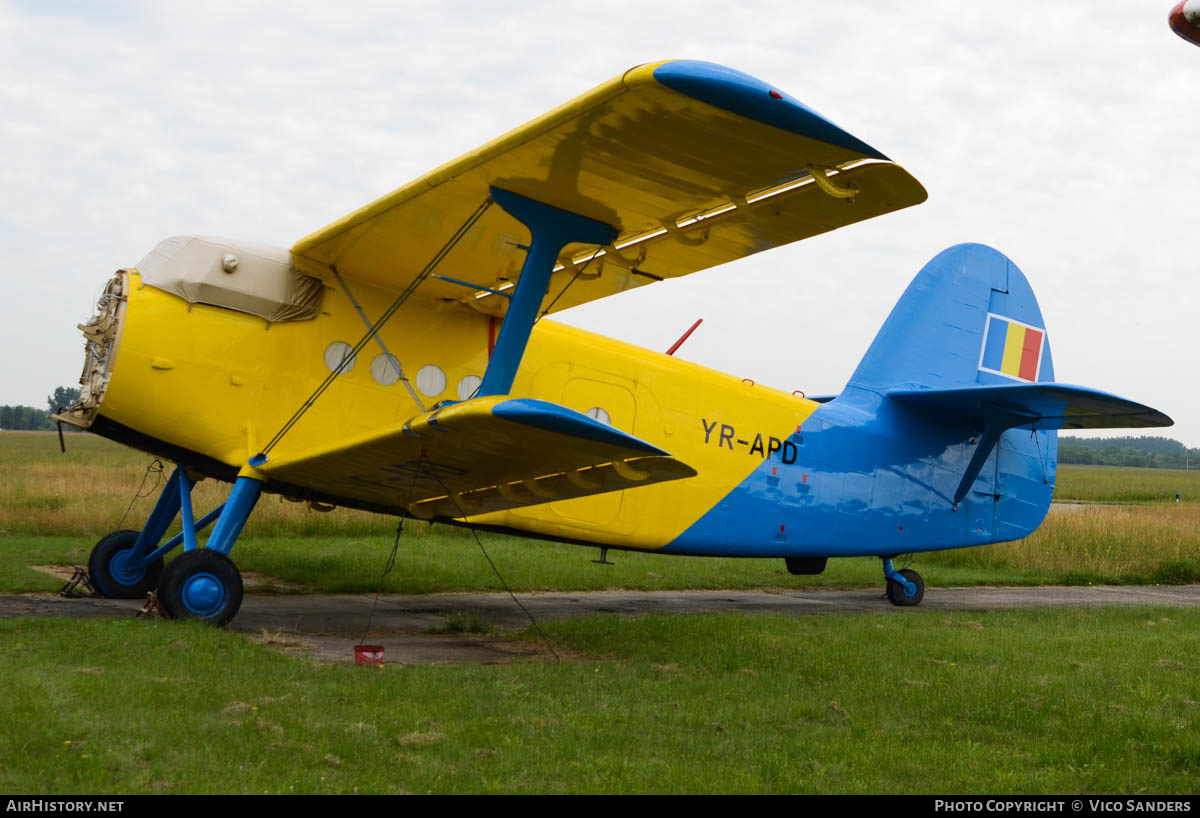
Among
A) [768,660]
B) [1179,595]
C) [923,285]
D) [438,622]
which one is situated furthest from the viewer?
[1179,595]

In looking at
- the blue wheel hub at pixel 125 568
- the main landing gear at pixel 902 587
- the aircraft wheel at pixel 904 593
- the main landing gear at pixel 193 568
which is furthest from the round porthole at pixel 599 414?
the aircraft wheel at pixel 904 593

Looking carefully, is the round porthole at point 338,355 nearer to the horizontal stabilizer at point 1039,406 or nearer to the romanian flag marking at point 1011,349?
the horizontal stabilizer at point 1039,406

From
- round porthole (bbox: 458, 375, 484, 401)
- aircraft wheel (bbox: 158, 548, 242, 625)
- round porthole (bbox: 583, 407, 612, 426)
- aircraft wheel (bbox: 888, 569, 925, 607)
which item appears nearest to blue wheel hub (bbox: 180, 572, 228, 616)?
aircraft wheel (bbox: 158, 548, 242, 625)

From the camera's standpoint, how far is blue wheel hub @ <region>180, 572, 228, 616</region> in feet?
22.8

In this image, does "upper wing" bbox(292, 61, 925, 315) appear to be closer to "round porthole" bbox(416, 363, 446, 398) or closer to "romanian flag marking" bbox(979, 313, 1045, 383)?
"round porthole" bbox(416, 363, 446, 398)

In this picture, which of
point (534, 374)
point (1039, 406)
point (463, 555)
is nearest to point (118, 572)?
point (534, 374)

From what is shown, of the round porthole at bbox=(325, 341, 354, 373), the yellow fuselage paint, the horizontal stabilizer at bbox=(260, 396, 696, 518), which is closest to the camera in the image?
the horizontal stabilizer at bbox=(260, 396, 696, 518)

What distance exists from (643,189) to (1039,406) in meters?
5.60

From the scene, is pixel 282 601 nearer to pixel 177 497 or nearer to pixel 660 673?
pixel 177 497

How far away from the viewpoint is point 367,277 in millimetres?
8047

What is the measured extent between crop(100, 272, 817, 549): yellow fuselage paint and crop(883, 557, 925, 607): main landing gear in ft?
8.41

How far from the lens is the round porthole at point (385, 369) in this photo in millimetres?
7992
